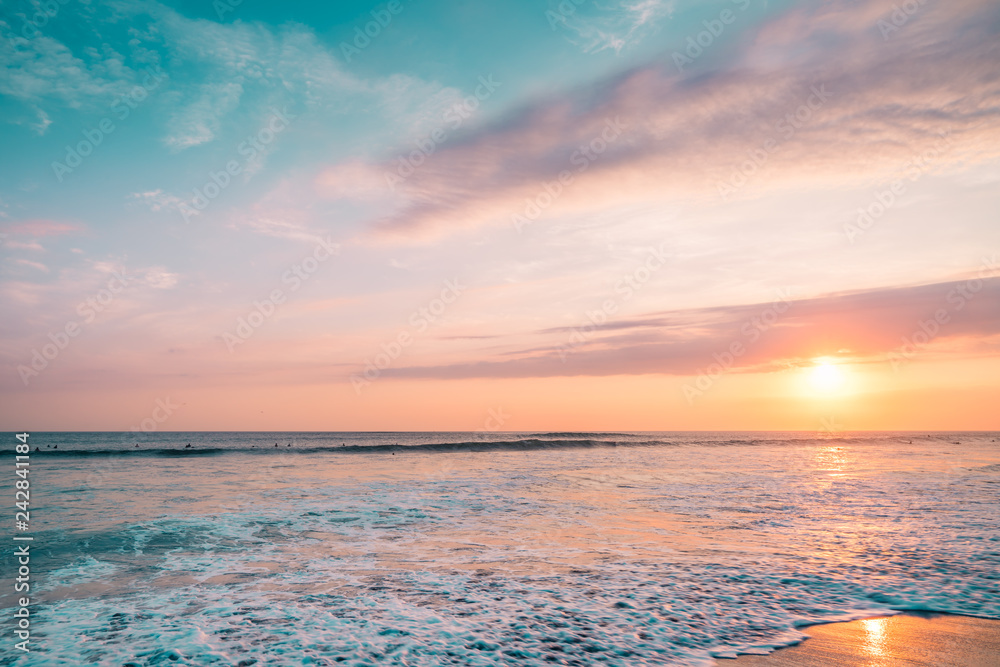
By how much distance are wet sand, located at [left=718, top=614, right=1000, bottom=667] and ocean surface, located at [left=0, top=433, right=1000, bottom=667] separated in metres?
0.29

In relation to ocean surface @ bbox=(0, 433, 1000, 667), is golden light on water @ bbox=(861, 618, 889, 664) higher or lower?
higher

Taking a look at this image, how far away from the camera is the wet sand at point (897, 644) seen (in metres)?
6.37

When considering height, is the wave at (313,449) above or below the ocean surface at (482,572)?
below

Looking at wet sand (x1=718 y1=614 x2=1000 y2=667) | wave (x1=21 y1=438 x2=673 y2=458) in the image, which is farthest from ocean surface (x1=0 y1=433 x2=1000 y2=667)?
wave (x1=21 y1=438 x2=673 y2=458)

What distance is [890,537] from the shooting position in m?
12.8

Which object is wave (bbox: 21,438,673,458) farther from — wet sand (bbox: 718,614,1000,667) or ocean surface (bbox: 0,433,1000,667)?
wet sand (bbox: 718,614,1000,667)

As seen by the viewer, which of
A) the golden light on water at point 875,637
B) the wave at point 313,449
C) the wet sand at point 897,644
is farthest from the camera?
the wave at point 313,449

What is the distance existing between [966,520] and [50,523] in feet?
85.9

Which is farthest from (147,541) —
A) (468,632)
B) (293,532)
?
(468,632)

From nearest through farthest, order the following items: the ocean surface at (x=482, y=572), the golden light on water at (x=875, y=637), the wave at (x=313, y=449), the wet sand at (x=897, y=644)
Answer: the wet sand at (x=897, y=644), the golden light on water at (x=875, y=637), the ocean surface at (x=482, y=572), the wave at (x=313, y=449)

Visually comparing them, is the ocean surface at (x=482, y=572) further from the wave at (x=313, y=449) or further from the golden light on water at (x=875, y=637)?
the wave at (x=313, y=449)

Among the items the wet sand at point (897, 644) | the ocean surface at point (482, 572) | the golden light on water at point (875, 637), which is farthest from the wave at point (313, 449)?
the wet sand at point (897, 644)

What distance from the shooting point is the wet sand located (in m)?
6.37

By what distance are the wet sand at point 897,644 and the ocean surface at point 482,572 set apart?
292 millimetres
